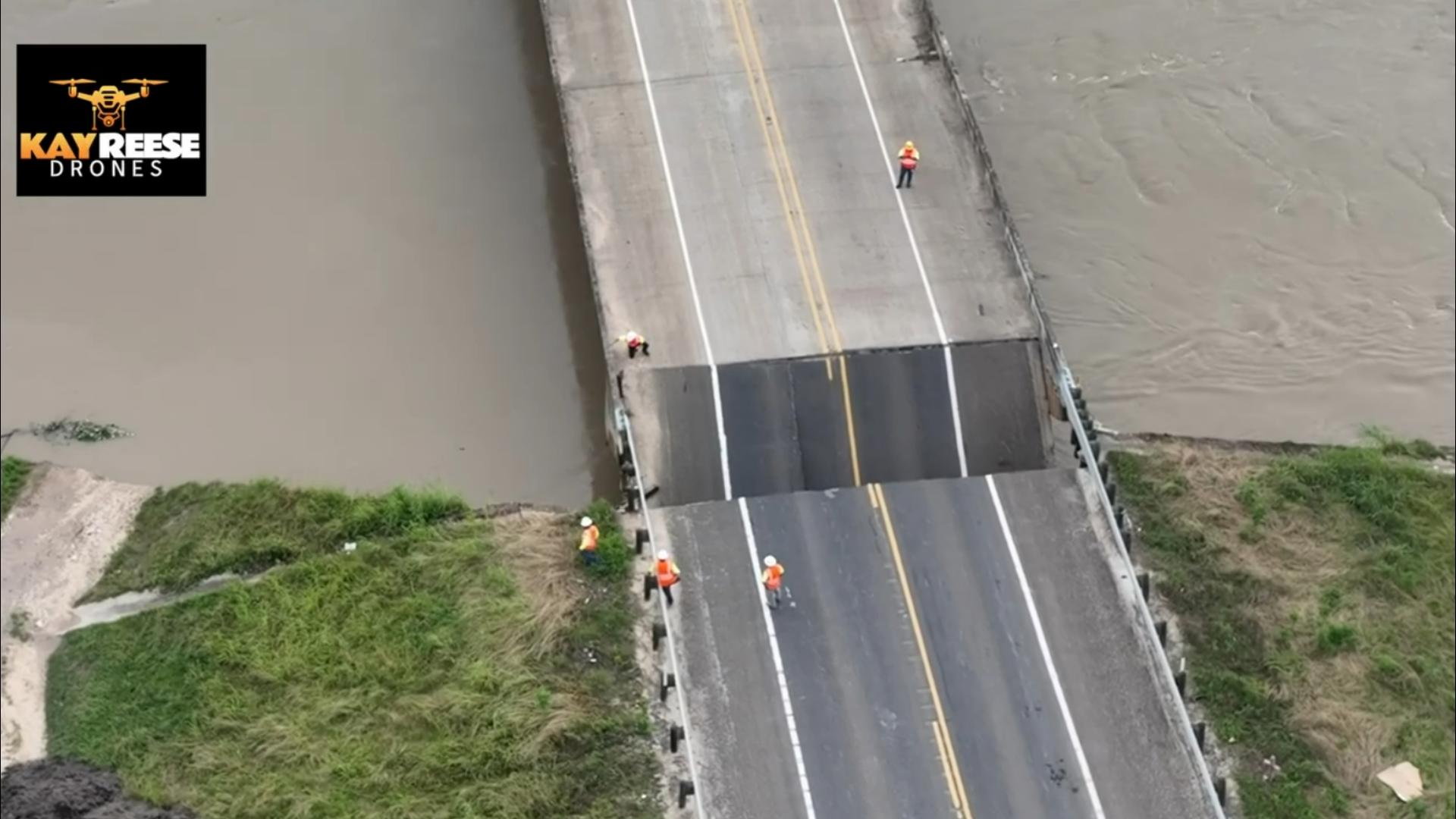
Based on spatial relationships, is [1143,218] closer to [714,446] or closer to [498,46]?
[714,446]

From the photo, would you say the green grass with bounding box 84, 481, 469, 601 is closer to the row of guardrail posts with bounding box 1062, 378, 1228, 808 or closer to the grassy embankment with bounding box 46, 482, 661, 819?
the grassy embankment with bounding box 46, 482, 661, 819

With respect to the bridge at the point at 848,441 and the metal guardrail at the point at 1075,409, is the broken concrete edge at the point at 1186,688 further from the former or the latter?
the bridge at the point at 848,441

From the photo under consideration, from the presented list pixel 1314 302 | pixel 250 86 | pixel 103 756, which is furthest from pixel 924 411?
pixel 250 86

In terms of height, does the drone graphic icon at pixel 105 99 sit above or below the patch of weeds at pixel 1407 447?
above

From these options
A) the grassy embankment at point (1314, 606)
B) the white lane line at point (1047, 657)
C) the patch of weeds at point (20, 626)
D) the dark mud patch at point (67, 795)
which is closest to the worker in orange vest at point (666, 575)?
the white lane line at point (1047, 657)

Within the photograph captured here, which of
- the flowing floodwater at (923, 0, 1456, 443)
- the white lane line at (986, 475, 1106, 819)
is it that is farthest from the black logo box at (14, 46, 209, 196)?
the white lane line at (986, 475, 1106, 819)
